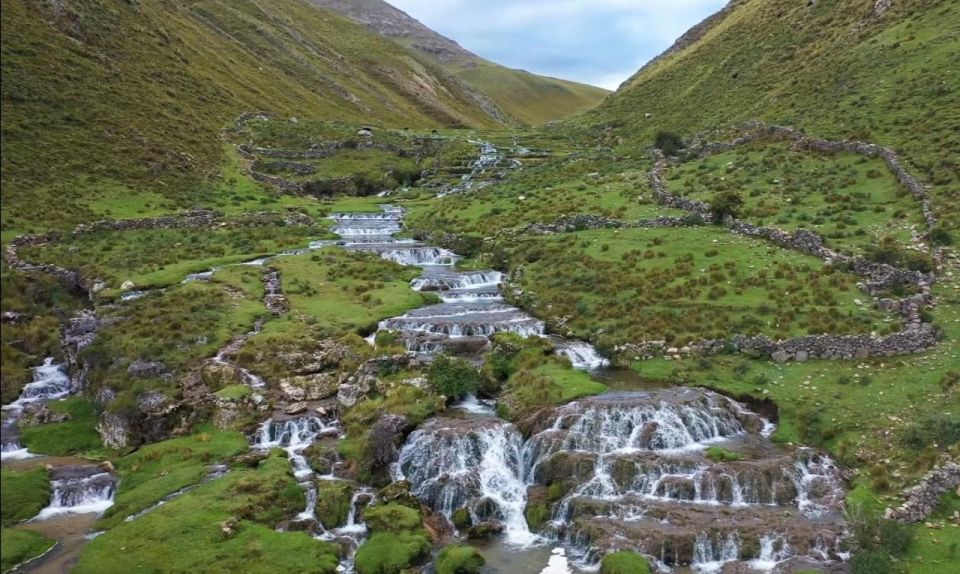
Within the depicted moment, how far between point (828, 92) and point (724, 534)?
61516 millimetres

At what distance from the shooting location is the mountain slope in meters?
59.6

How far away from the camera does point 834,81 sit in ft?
227

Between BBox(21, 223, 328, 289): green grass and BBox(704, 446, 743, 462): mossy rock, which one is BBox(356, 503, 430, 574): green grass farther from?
BBox(21, 223, 328, 289): green grass

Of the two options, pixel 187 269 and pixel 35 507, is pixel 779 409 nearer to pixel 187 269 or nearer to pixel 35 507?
pixel 35 507

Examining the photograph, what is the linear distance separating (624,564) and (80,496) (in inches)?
773

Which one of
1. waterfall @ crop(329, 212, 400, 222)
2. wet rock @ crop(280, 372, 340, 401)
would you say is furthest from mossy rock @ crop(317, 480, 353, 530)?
waterfall @ crop(329, 212, 400, 222)

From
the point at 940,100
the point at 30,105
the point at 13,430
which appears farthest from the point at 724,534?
the point at 30,105

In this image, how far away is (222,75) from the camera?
4712 inches

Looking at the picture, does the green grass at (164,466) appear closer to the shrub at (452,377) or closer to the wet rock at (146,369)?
the wet rock at (146,369)

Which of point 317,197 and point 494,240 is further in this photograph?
point 317,197

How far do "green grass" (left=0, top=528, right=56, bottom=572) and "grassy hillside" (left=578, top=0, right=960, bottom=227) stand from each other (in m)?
46.9

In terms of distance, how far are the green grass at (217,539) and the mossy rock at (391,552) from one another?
0.99 meters

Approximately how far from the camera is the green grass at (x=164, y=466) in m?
22.7

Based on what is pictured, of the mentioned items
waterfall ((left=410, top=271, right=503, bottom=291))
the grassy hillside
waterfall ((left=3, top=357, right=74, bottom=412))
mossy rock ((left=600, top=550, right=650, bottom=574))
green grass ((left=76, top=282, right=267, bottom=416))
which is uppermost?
the grassy hillside
